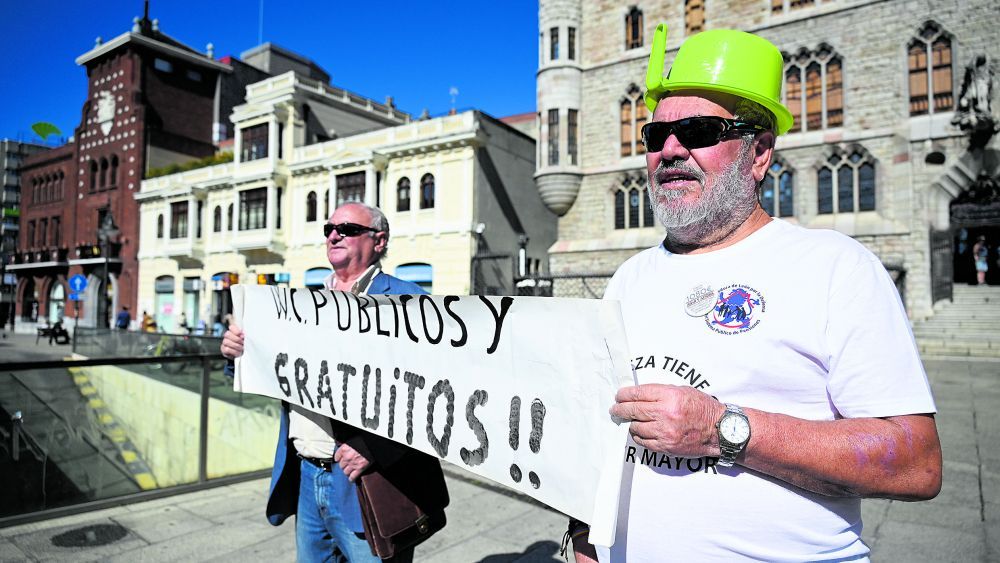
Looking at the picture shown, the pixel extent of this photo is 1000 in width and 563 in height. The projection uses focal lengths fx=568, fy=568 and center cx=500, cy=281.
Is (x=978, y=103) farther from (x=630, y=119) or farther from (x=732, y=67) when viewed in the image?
(x=732, y=67)

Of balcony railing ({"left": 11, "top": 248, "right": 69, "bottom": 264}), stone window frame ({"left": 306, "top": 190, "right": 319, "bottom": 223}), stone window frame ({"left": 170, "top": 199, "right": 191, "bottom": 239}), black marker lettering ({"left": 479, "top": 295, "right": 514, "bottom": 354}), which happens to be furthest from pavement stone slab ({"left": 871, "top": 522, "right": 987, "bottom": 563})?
balcony railing ({"left": 11, "top": 248, "right": 69, "bottom": 264})

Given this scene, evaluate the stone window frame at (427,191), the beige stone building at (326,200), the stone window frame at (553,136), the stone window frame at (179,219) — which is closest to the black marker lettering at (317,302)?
the beige stone building at (326,200)

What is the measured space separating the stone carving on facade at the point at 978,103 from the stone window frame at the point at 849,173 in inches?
96.5

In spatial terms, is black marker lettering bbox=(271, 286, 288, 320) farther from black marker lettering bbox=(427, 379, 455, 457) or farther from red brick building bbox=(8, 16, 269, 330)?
red brick building bbox=(8, 16, 269, 330)

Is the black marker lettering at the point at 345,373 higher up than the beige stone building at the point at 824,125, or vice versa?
the beige stone building at the point at 824,125

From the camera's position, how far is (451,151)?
944 inches

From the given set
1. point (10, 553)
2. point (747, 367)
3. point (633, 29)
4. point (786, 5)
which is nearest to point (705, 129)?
point (747, 367)

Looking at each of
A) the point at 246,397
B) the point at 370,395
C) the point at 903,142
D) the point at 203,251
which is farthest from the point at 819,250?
the point at 203,251

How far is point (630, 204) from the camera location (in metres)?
22.3

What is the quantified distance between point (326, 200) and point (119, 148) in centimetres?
1968

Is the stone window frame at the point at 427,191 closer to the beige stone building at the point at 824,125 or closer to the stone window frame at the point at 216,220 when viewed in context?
the beige stone building at the point at 824,125

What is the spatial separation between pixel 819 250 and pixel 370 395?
1706 millimetres

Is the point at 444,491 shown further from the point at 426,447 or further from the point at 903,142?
the point at 903,142

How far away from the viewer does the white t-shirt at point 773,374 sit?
125 cm
